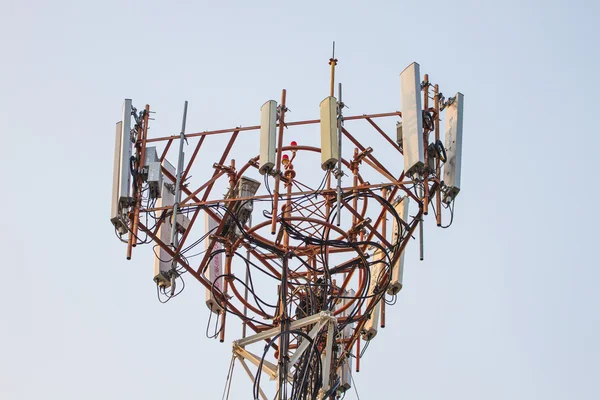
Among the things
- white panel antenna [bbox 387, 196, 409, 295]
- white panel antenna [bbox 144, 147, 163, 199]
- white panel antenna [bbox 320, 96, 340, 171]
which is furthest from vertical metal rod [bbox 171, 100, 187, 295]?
white panel antenna [bbox 387, 196, 409, 295]

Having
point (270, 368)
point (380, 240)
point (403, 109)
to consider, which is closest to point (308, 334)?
point (270, 368)

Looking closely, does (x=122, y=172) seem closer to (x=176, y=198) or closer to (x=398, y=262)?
(x=176, y=198)

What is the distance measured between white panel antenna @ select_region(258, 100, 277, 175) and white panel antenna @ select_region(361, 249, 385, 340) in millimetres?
3751

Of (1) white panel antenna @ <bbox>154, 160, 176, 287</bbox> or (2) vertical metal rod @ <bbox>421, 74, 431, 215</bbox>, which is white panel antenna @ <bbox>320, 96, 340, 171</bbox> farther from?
(1) white panel antenna @ <bbox>154, 160, 176, 287</bbox>

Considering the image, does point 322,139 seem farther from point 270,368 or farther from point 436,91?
point 270,368

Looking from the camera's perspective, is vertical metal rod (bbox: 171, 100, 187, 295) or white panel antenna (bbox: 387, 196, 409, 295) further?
white panel antenna (bbox: 387, 196, 409, 295)

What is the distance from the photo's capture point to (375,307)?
2906 cm

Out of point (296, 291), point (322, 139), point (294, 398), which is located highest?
point (322, 139)

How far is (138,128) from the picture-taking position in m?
28.3

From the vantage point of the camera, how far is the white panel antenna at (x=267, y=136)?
2616 centimetres

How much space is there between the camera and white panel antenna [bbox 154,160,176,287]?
2792 cm

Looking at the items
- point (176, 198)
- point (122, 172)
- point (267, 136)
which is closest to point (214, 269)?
point (176, 198)

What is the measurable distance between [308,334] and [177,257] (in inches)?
130

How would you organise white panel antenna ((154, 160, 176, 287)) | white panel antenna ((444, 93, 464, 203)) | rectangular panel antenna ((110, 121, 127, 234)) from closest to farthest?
white panel antenna ((444, 93, 464, 203))
rectangular panel antenna ((110, 121, 127, 234))
white panel antenna ((154, 160, 176, 287))
